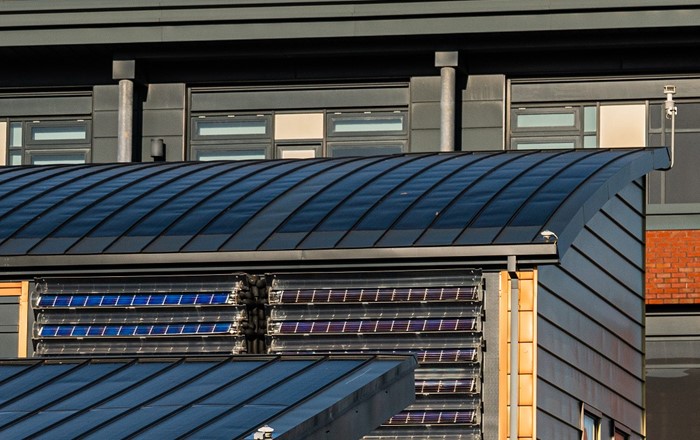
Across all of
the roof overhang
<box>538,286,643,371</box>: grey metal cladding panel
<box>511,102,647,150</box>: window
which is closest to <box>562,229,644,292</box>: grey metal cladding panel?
<box>538,286,643,371</box>: grey metal cladding panel

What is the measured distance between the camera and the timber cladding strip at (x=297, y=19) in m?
30.8

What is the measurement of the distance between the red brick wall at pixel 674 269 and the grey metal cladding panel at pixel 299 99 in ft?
18.3

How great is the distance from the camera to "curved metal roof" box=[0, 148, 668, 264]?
19.3 meters

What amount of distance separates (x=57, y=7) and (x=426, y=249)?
1536 cm

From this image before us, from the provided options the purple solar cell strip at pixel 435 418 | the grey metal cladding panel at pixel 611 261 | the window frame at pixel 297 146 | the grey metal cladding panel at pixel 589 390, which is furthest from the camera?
the window frame at pixel 297 146

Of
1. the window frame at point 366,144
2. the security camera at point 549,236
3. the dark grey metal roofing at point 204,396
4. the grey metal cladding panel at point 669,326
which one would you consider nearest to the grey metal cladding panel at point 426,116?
the window frame at point 366,144

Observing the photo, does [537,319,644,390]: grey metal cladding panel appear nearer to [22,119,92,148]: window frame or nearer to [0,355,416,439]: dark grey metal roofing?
[0,355,416,439]: dark grey metal roofing

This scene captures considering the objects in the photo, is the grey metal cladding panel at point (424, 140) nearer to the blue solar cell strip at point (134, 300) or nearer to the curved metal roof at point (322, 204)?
the curved metal roof at point (322, 204)

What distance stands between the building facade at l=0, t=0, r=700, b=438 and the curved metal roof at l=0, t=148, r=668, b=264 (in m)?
7.79

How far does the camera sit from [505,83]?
31984mm

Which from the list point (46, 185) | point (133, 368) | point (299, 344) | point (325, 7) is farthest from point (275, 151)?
point (133, 368)

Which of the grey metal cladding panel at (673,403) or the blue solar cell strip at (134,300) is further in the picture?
the grey metal cladding panel at (673,403)

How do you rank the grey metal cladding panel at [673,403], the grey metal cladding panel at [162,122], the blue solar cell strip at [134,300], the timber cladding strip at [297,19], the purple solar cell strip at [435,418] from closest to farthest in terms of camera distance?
the purple solar cell strip at [435,418] < the blue solar cell strip at [134,300] < the grey metal cladding panel at [673,403] < the timber cladding strip at [297,19] < the grey metal cladding panel at [162,122]

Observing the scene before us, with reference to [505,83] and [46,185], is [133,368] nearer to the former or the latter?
[46,185]
